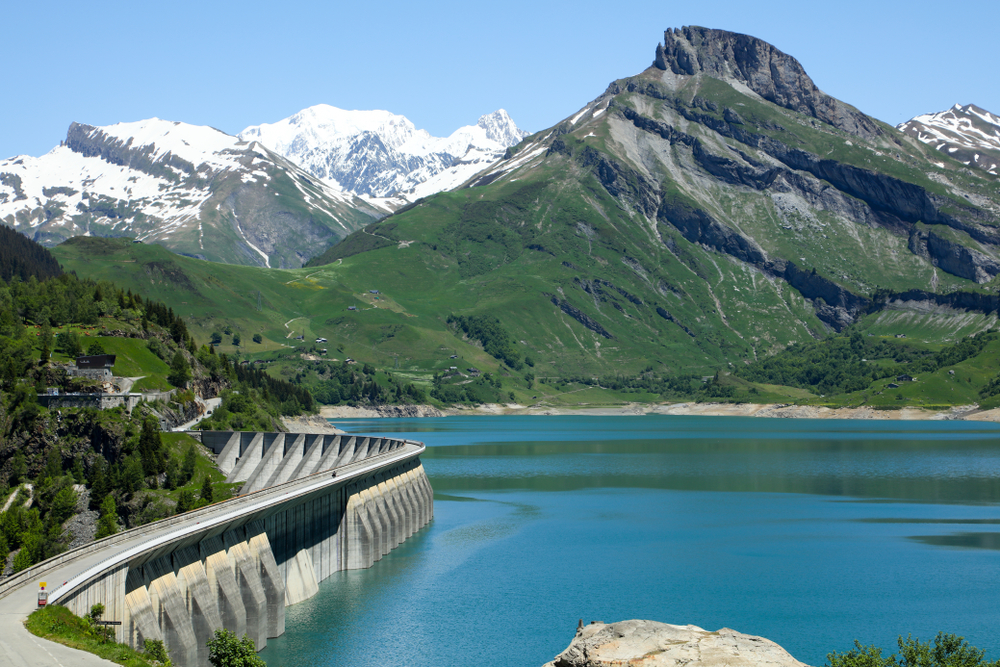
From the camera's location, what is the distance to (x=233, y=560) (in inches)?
2329

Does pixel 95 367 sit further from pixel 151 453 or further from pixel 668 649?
pixel 668 649

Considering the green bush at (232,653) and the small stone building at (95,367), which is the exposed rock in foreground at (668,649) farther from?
the small stone building at (95,367)

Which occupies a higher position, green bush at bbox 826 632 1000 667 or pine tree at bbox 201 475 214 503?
green bush at bbox 826 632 1000 667

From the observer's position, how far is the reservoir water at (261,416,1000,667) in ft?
221

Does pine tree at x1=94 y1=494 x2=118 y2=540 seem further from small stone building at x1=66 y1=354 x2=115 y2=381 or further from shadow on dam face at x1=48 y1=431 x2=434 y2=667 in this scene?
small stone building at x1=66 y1=354 x2=115 y2=381

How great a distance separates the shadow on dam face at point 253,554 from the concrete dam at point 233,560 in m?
0.08

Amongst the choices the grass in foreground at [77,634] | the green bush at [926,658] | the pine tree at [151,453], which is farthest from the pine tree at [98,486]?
the green bush at [926,658]

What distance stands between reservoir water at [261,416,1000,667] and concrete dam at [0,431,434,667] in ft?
10.1

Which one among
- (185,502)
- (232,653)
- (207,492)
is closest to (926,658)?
(232,653)

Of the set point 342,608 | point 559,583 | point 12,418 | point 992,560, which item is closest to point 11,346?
point 12,418

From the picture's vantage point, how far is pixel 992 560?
9475cm

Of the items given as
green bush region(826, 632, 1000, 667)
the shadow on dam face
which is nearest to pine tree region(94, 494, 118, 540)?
the shadow on dam face

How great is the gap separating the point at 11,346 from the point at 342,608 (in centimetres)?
7166

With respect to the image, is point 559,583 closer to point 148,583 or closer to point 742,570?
point 742,570
